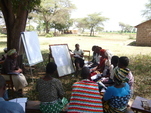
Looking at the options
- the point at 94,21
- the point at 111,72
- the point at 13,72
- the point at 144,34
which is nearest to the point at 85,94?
the point at 111,72

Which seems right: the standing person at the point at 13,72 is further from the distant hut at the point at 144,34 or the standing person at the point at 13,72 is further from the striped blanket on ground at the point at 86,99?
the distant hut at the point at 144,34

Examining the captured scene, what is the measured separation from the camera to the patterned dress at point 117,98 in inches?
87.7

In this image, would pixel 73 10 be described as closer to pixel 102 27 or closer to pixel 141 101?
pixel 102 27

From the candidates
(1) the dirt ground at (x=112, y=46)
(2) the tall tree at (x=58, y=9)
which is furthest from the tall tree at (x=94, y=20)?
(1) the dirt ground at (x=112, y=46)

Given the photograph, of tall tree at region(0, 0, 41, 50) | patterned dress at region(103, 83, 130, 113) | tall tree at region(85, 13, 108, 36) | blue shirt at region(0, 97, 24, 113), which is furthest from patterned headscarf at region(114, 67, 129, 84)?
tall tree at region(85, 13, 108, 36)

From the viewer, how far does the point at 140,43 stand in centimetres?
1909

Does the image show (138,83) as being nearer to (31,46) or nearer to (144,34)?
(31,46)

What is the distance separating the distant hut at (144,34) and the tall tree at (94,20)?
3120 centimetres

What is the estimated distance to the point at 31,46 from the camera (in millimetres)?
4863

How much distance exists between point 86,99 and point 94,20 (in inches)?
1984

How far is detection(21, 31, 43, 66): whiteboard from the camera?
4539 millimetres

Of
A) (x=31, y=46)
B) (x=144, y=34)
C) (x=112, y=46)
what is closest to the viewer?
(x=31, y=46)

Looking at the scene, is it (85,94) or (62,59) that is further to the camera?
(62,59)

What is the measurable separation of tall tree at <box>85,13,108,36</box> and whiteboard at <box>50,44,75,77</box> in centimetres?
4467
